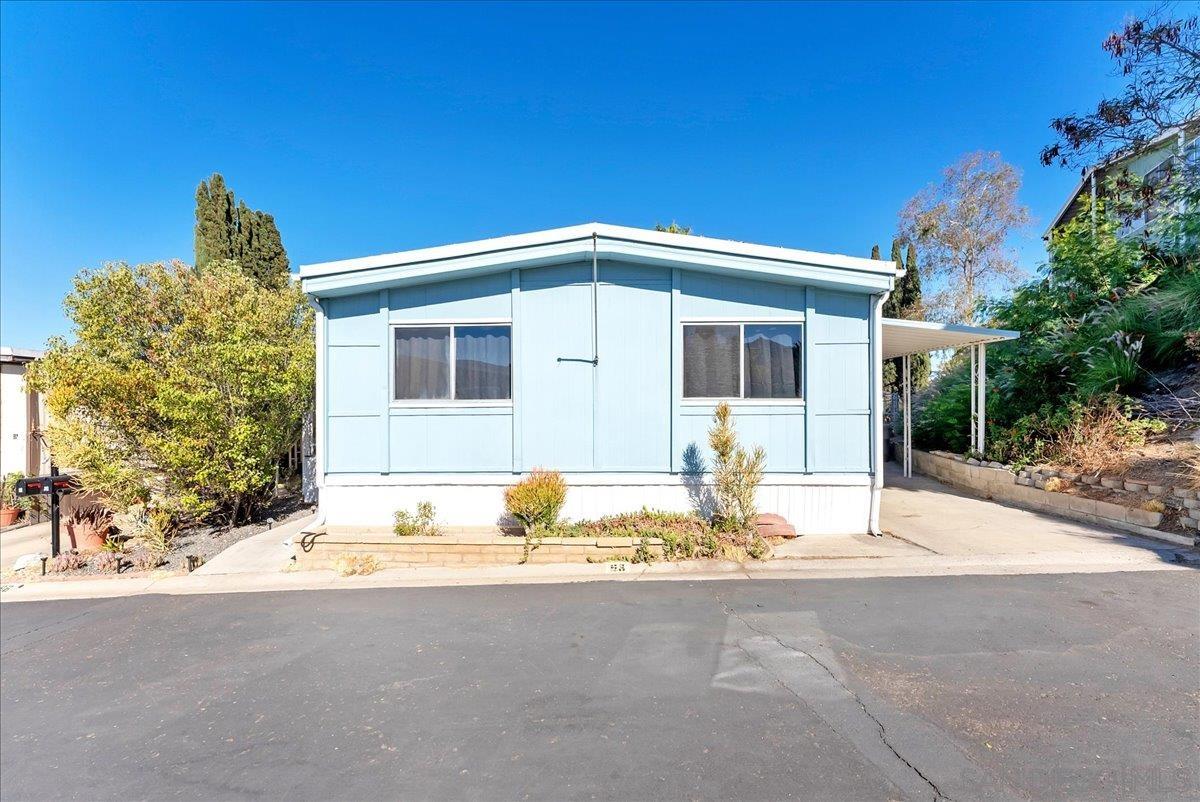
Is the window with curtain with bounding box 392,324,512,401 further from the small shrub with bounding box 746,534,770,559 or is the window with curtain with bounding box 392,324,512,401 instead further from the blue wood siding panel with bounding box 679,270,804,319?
the small shrub with bounding box 746,534,770,559

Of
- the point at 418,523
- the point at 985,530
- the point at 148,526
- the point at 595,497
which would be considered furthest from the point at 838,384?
the point at 148,526

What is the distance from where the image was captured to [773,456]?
693cm

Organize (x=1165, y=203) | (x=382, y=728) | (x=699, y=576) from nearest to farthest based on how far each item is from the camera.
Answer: (x=382, y=728)
(x=699, y=576)
(x=1165, y=203)

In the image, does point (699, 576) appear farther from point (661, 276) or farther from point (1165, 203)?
point (1165, 203)

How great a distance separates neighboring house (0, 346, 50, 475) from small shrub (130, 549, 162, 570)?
591 centimetres

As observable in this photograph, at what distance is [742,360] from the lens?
6.97 meters

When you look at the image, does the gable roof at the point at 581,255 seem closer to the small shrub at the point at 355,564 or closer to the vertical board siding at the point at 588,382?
the vertical board siding at the point at 588,382

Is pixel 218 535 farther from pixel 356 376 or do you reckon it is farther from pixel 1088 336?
pixel 1088 336

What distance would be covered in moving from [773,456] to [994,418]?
585 cm

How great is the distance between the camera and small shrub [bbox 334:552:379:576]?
19.3ft

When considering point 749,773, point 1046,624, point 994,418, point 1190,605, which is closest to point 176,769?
point 749,773

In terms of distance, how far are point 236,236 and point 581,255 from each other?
1305 centimetres

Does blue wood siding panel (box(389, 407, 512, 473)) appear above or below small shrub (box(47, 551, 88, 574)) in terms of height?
above

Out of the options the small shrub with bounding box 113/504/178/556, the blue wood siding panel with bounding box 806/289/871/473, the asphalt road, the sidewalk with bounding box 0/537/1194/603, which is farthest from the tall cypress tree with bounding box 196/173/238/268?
the blue wood siding panel with bounding box 806/289/871/473
